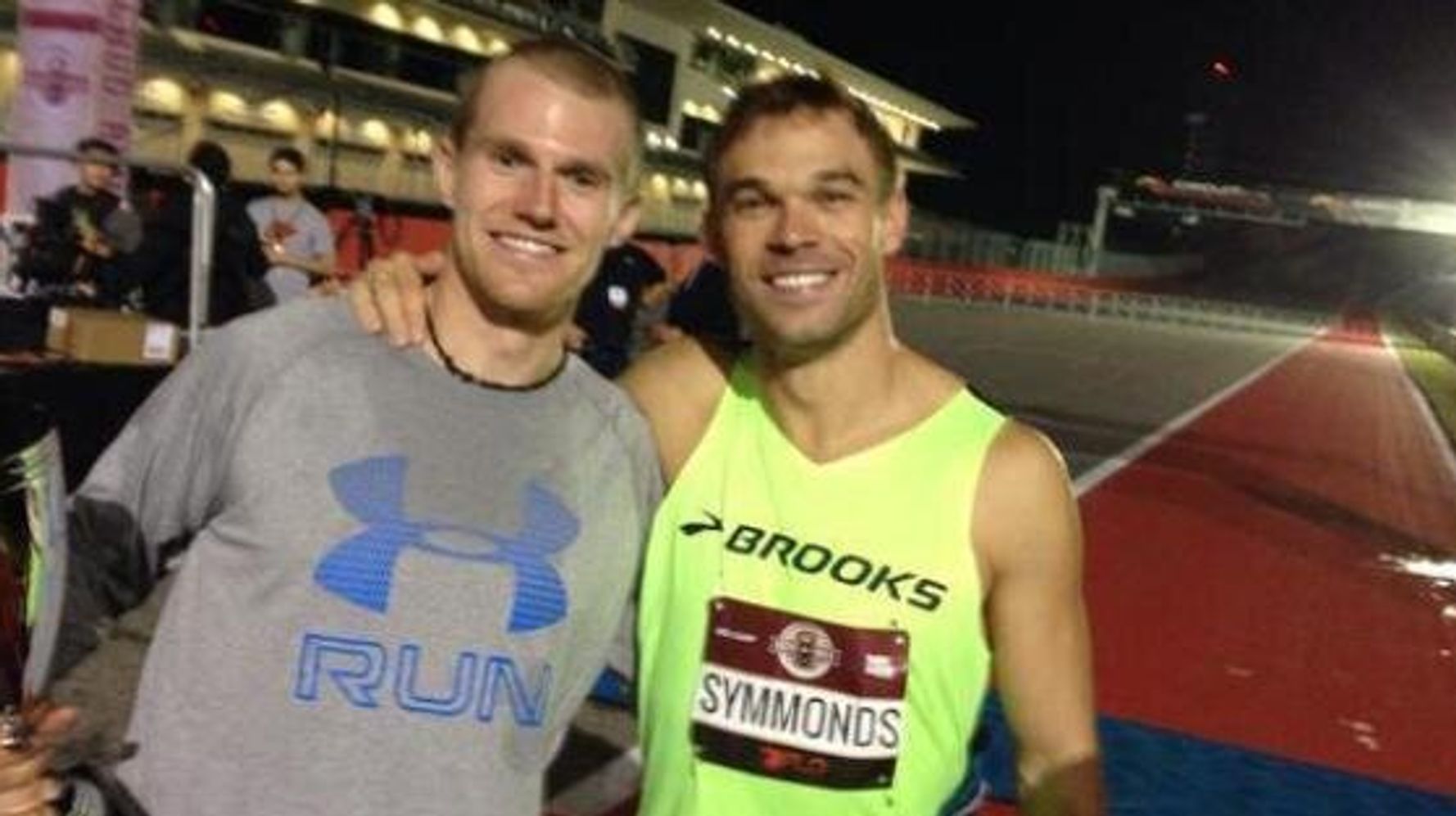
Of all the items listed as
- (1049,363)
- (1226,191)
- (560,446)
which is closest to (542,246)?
(560,446)

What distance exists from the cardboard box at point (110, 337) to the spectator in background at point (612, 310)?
127 inches

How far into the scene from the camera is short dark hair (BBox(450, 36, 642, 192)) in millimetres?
2004

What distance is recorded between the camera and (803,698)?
214 cm

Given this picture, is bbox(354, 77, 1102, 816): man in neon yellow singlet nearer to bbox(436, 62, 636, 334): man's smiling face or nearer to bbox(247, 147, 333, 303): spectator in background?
bbox(436, 62, 636, 334): man's smiling face

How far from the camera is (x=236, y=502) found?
6.04ft

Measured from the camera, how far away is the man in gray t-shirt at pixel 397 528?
1797mm

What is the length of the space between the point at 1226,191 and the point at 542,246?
92.0 metres

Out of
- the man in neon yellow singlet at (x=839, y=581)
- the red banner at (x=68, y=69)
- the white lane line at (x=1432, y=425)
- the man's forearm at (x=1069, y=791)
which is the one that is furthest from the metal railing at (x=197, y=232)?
the white lane line at (x=1432, y=425)

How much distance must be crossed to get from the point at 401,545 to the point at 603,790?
9.39ft

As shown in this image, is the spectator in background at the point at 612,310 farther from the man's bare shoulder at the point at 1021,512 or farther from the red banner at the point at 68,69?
the man's bare shoulder at the point at 1021,512

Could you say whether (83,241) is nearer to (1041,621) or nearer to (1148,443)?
(1041,621)

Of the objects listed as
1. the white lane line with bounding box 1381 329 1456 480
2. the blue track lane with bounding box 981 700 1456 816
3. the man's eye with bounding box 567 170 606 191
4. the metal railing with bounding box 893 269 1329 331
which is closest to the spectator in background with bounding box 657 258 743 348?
the blue track lane with bounding box 981 700 1456 816

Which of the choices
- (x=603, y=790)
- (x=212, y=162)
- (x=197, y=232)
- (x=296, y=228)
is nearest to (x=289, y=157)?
(x=296, y=228)

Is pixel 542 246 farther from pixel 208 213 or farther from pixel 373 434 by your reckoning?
pixel 208 213
